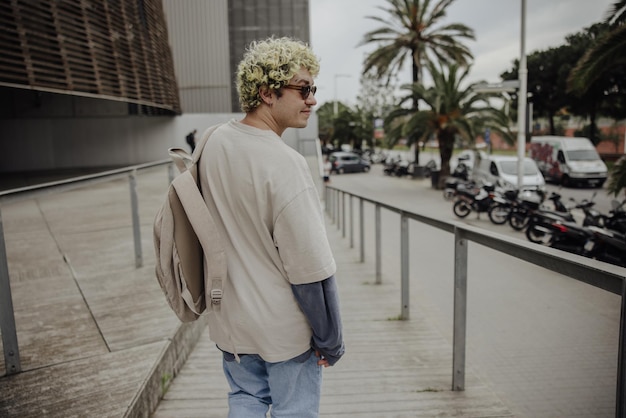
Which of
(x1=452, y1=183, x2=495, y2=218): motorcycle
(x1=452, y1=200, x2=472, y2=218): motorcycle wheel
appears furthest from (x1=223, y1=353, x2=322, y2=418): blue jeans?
(x1=452, y1=200, x2=472, y2=218): motorcycle wheel

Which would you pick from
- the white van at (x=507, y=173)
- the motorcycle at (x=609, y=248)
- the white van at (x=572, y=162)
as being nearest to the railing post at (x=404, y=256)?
the motorcycle at (x=609, y=248)

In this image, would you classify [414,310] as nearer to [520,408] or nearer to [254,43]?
[520,408]

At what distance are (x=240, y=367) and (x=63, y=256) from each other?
490 cm

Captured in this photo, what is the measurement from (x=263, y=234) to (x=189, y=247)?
0.31 metres

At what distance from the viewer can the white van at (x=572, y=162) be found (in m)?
21.7

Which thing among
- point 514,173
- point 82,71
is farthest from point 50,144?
point 514,173

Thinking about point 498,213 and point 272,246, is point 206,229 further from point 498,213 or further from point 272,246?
point 498,213

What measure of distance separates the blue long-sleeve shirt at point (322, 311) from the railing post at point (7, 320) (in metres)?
1.93

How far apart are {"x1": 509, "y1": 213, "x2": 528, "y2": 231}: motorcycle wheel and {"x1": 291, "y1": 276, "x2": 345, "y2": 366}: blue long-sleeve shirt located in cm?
1088

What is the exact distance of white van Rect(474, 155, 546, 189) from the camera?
17.7 metres

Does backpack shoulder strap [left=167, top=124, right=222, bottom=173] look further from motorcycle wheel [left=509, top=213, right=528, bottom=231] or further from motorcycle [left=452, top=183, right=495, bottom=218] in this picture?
motorcycle [left=452, top=183, right=495, bottom=218]

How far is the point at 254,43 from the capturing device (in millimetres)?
1831

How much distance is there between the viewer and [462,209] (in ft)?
46.0

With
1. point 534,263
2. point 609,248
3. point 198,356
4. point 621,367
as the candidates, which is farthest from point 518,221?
point 621,367
